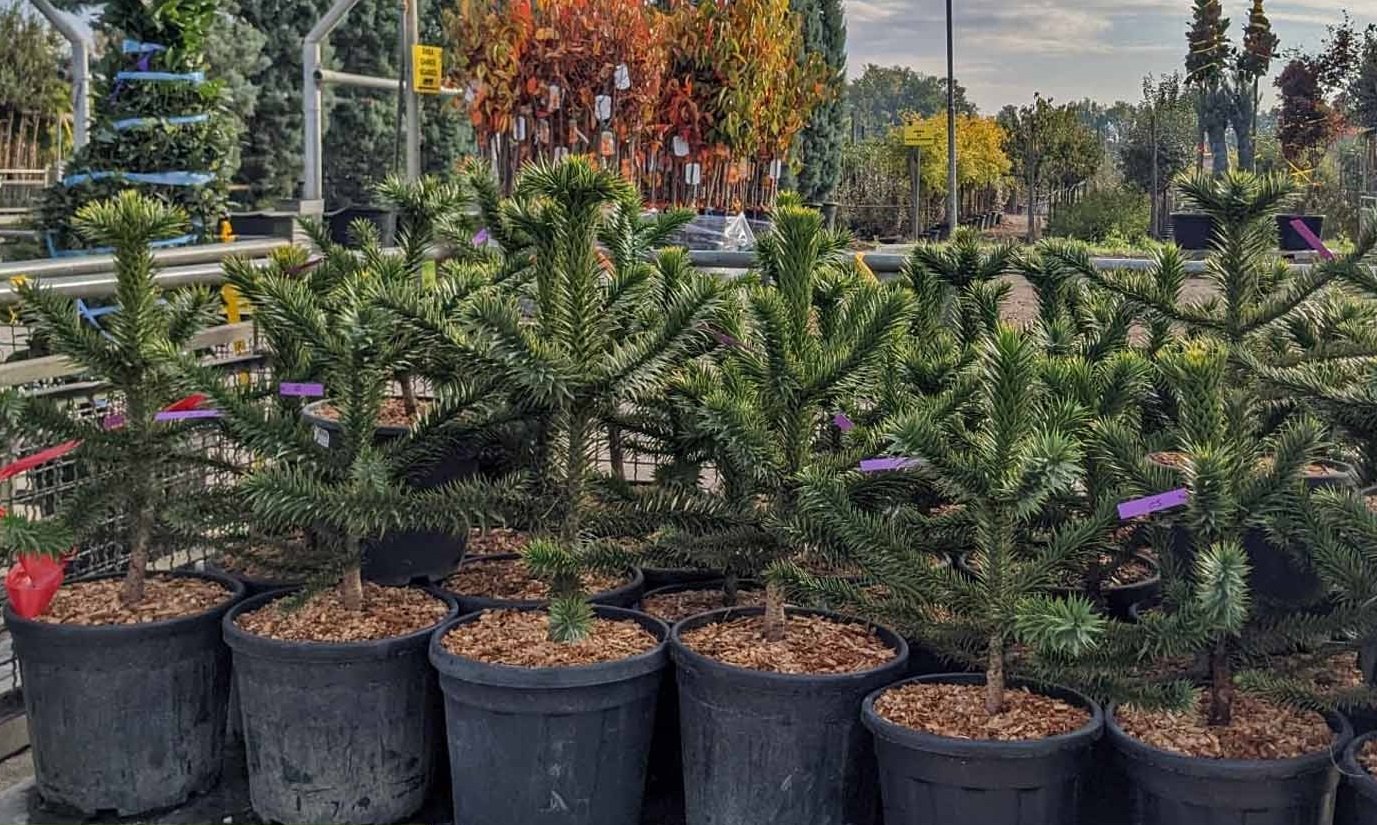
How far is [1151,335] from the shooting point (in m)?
3.88

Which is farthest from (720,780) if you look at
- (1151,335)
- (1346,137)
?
(1346,137)

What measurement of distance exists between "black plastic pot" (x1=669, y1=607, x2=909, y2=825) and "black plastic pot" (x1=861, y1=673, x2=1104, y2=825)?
0.22 metres

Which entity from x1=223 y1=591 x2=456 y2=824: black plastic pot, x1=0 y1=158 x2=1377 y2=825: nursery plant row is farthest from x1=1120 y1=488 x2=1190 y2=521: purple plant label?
x1=223 y1=591 x2=456 y2=824: black plastic pot

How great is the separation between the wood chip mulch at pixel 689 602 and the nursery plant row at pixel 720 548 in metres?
0.02

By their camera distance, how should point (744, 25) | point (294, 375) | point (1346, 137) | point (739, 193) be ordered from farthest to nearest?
point (1346, 137), point (739, 193), point (744, 25), point (294, 375)

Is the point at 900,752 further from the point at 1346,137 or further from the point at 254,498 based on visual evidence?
the point at 1346,137

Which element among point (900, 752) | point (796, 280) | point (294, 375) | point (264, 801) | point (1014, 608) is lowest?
point (264, 801)

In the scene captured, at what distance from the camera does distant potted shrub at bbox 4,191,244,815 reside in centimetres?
332

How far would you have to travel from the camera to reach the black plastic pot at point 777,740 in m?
3.00

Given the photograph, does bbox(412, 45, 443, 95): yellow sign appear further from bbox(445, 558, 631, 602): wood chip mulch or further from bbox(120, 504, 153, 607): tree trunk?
bbox(120, 504, 153, 607): tree trunk

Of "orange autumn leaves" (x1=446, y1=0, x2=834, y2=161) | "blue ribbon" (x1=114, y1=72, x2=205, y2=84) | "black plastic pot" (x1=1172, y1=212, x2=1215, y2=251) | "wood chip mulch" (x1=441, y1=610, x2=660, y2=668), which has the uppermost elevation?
"orange autumn leaves" (x1=446, y1=0, x2=834, y2=161)

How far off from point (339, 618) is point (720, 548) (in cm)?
96

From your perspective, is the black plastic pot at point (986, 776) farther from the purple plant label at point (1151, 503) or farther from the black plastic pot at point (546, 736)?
the black plastic pot at point (546, 736)

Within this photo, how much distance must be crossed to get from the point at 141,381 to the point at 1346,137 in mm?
32658
